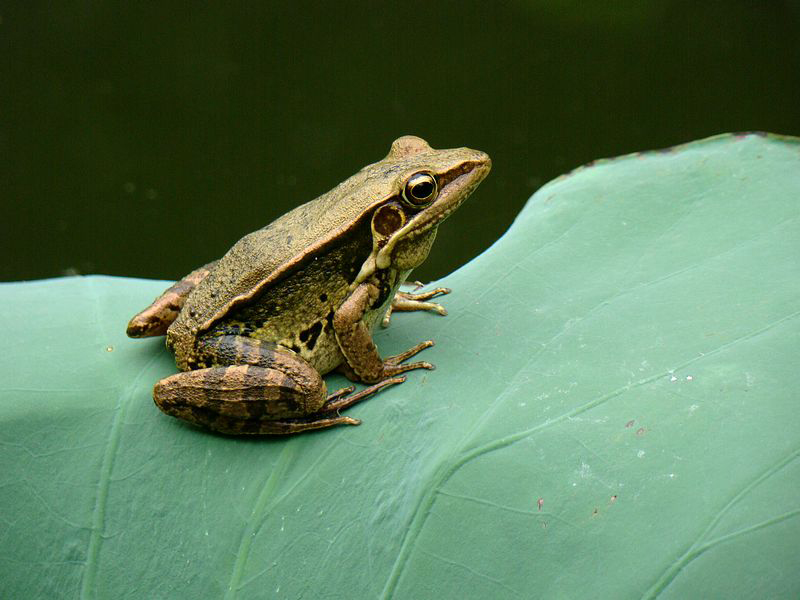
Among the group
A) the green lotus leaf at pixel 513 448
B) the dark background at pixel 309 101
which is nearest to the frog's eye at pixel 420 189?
the green lotus leaf at pixel 513 448

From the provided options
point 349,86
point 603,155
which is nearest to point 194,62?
point 349,86

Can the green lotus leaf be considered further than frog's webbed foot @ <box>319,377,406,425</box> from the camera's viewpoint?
No

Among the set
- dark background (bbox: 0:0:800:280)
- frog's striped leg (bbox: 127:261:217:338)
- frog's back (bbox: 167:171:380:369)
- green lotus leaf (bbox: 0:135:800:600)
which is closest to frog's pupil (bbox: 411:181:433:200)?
frog's back (bbox: 167:171:380:369)

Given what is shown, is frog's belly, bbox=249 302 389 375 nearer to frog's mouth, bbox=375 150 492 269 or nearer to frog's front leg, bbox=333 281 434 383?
frog's front leg, bbox=333 281 434 383

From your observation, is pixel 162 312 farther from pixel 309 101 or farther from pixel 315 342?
pixel 309 101

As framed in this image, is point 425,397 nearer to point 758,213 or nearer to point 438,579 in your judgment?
point 438,579

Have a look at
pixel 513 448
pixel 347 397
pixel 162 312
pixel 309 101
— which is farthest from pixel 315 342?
pixel 309 101
